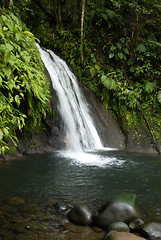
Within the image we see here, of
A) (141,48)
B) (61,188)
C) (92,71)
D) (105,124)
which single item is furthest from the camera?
(141,48)

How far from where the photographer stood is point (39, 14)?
11.0 m

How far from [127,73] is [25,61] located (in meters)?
7.28

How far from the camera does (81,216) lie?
2693 millimetres

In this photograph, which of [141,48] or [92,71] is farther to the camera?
[141,48]

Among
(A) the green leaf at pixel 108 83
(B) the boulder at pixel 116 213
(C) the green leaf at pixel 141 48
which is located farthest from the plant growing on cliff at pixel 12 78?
(C) the green leaf at pixel 141 48

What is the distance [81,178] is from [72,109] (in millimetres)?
3514

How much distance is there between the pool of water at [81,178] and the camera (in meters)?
3.50

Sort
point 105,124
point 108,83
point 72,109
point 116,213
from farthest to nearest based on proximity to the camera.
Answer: point 108,83 → point 105,124 → point 72,109 → point 116,213

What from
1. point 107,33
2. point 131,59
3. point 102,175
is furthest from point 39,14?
point 102,175

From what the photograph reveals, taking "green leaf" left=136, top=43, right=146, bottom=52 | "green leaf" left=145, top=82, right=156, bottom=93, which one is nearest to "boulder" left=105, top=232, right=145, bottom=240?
"green leaf" left=145, top=82, right=156, bottom=93

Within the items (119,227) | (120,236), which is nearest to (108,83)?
(119,227)

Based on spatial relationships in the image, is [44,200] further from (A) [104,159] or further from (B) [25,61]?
(A) [104,159]

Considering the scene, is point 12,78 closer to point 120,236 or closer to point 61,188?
point 61,188

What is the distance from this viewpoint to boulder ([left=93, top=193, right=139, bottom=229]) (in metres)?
2.69
